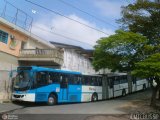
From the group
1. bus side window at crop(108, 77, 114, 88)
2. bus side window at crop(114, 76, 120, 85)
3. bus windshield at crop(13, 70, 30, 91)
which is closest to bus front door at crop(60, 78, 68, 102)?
bus windshield at crop(13, 70, 30, 91)

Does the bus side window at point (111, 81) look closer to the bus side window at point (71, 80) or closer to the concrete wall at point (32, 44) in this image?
the concrete wall at point (32, 44)

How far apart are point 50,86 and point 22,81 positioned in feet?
7.58

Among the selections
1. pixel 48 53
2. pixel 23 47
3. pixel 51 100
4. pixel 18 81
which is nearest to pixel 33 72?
pixel 18 81

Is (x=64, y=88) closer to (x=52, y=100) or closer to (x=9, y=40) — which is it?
(x=52, y=100)

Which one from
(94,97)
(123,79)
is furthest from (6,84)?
(123,79)

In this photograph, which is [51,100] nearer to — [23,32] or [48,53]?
[48,53]

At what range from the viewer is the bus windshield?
22.5 metres

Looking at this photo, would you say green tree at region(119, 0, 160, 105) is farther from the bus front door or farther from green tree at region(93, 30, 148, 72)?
the bus front door

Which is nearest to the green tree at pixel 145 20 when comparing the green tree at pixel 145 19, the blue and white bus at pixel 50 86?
the green tree at pixel 145 19

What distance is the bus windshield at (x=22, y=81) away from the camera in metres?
22.5

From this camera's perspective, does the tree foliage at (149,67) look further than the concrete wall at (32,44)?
No

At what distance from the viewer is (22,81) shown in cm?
2284

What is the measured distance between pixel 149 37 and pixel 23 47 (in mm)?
11474

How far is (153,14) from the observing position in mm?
28469
